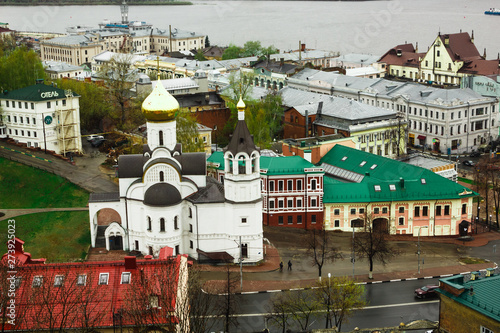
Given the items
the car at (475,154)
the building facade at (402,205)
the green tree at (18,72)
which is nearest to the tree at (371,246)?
the building facade at (402,205)

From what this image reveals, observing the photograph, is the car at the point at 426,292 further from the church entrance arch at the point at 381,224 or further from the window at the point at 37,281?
the window at the point at 37,281

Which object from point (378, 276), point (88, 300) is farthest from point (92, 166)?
point (88, 300)

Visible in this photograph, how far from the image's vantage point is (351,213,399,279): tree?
42188mm

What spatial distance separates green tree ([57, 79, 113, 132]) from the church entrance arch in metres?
32.3

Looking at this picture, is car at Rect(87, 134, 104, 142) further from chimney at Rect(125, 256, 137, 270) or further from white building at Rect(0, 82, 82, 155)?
chimney at Rect(125, 256, 137, 270)

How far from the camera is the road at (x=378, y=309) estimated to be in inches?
1428

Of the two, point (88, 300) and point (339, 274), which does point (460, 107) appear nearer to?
point (339, 274)

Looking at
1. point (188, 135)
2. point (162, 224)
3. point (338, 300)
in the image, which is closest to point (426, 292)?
point (338, 300)

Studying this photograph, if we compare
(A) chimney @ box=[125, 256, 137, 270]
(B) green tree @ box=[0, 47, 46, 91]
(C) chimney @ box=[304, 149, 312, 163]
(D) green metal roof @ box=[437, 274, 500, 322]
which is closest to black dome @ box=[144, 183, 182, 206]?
(C) chimney @ box=[304, 149, 312, 163]

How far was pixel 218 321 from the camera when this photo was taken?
3572 centimetres

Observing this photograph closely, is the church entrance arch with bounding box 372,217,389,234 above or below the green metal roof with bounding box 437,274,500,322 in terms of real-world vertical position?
below

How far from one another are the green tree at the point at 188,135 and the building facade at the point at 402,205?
1259cm

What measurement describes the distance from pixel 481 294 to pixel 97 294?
46.9 ft

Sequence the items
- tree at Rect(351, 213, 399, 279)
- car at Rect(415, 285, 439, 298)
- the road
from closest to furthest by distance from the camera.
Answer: the road < car at Rect(415, 285, 439, 298) < tree at Rect(351, 213, 399, 279)
